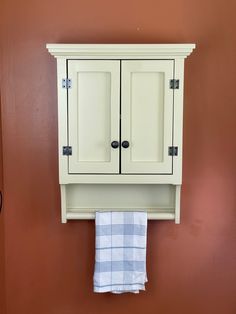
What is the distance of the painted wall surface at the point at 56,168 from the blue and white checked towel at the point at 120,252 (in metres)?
0.13

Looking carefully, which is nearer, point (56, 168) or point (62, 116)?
point (62, 116)

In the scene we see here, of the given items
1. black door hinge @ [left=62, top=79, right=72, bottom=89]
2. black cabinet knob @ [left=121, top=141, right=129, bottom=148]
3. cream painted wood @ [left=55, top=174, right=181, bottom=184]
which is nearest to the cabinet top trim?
black door hinge @ [left=62, top=79, right=72, bottom=89]

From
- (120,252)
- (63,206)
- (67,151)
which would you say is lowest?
(120,252)

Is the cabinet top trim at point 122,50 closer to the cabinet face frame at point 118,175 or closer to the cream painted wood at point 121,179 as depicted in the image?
the cabinet face frame at point 118,175

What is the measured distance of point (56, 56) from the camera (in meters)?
1.49

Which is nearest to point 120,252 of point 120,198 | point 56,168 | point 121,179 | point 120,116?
point 120,198

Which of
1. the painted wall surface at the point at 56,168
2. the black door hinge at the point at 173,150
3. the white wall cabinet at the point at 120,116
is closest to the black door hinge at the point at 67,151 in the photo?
the white wall cabinet at the point at 120,116

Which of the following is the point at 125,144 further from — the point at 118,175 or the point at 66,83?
the point at 66,83

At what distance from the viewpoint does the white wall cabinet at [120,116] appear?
1485 millimetres

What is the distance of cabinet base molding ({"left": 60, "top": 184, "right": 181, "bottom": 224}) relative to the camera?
5.49 feet

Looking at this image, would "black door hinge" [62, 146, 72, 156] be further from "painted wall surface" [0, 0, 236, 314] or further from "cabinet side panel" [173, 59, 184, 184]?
"cabinet side panel" [173, 59, 184, 184]

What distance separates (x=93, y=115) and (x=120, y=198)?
0.45m

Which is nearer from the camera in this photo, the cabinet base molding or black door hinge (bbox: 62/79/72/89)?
black door hinge (bbox: 62/79/72/89)

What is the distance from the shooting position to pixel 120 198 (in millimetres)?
1689
